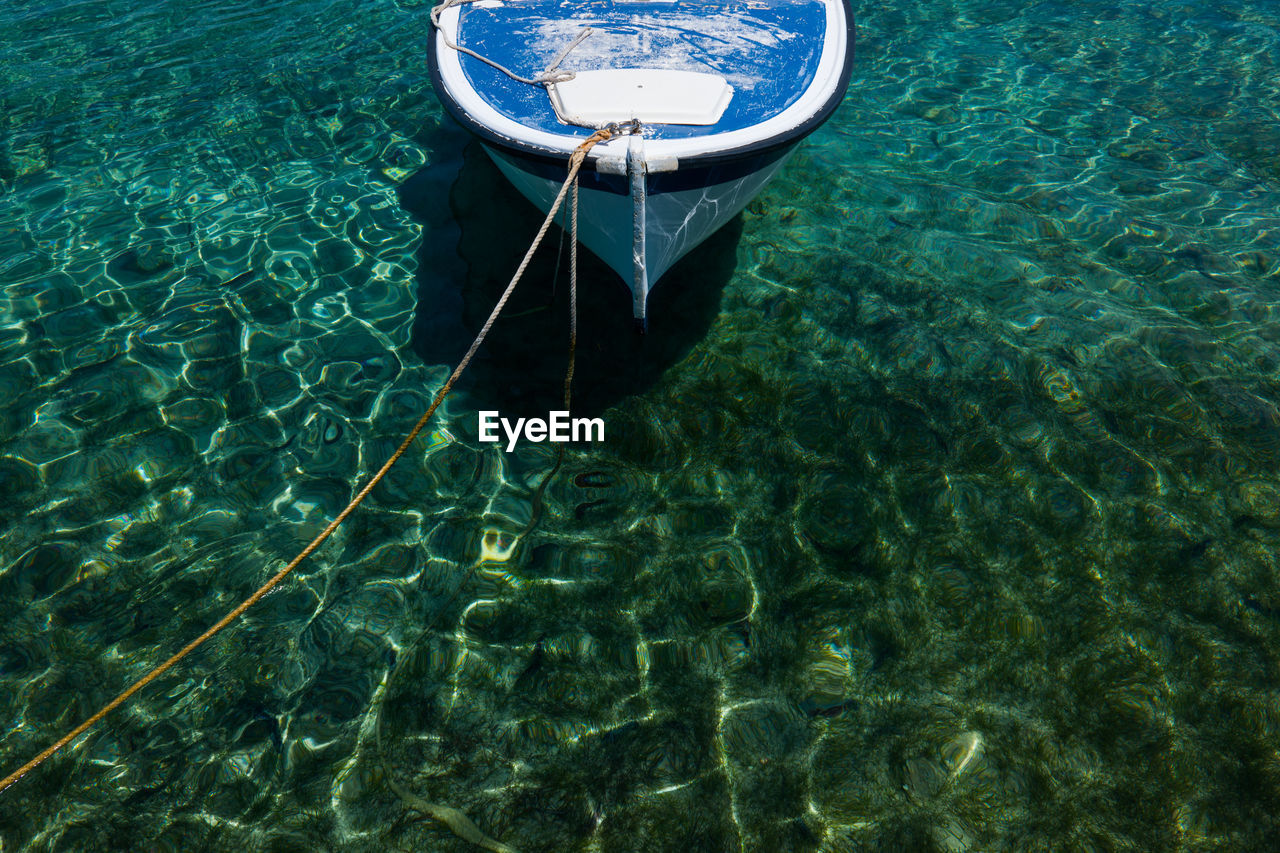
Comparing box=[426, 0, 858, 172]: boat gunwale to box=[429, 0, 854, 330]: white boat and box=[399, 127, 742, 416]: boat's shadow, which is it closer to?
box=[429, 0, 854, 330]: white boat

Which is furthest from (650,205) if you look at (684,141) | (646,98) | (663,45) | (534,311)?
(663,45)

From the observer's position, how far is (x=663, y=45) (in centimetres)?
510

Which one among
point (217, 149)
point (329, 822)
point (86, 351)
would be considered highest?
point (217, 149)

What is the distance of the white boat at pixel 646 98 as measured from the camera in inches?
156

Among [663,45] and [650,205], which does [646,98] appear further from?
[663,45]

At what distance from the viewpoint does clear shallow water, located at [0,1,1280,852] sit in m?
3.17

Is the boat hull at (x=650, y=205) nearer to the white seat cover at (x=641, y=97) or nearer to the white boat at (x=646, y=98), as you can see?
the white boat at (x=646, y=98)

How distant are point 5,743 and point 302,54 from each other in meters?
7.64

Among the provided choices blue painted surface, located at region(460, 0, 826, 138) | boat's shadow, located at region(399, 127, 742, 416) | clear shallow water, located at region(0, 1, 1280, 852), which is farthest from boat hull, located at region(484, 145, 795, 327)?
clear shallow water, located at region(0, 1, 1280, 852)

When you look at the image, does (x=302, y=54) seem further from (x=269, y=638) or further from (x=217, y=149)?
(x=269, y=638)

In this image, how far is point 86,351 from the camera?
16.3 ft

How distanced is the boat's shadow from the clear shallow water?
5 centimetres

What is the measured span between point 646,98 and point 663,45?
105 centimetres

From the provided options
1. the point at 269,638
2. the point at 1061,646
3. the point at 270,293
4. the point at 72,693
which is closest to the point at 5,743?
the point at 72,693
